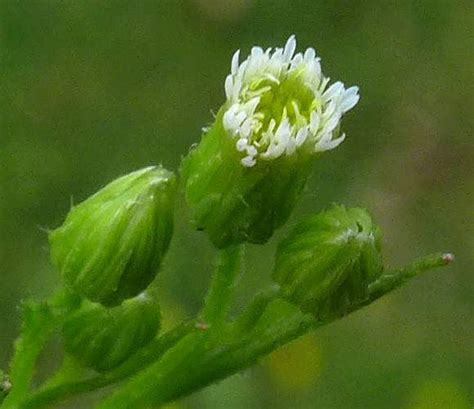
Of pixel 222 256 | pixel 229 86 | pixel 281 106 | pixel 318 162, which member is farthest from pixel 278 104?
pixel 318 162

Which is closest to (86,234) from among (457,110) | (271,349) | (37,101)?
(271,349)

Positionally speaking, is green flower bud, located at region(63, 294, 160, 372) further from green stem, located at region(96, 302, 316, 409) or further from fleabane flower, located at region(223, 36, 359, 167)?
fleabane flower, located at region(223, 36, 359, 167)

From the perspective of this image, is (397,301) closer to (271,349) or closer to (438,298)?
(438,298)

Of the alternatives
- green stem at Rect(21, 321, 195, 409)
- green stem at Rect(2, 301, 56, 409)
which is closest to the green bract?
green stem at Rect(21, 321, 195, 409)

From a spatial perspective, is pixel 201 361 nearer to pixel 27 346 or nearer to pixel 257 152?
pixel 27 346

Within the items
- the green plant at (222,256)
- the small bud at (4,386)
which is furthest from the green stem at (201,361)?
the small bud at (4,386)

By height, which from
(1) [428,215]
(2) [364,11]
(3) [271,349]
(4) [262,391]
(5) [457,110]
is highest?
(2) [364,11]

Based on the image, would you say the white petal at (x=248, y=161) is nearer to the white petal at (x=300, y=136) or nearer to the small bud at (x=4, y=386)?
the white petal at (x=300, y=136)
